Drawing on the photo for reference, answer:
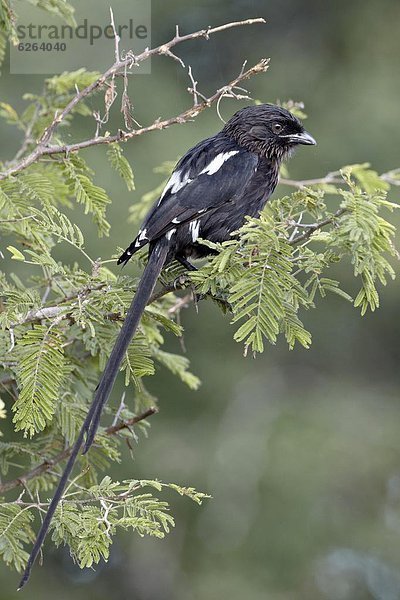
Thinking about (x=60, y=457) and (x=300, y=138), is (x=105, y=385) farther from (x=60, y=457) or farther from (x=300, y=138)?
(x=300, y=138)

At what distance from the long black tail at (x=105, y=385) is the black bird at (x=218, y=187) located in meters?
0.05

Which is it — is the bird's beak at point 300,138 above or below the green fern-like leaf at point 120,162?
above

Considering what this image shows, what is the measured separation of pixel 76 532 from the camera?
2.59m

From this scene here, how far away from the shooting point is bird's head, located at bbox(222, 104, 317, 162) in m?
4.05

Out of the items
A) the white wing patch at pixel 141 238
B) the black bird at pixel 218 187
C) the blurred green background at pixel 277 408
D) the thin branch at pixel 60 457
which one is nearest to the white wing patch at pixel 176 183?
the black bird at pixel 218 187

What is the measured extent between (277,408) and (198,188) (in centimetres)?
470

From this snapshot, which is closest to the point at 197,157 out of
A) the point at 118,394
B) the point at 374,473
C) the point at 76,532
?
the point at 76,532

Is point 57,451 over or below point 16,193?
below

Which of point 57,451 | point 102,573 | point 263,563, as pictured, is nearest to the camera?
point 57,451

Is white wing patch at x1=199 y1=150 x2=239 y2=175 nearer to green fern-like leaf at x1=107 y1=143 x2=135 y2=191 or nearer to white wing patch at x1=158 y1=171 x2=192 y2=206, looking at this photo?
white wing patch at x1=158 y1=171 x2=192 y2=206

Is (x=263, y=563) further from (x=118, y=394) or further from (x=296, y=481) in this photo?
(x=118, y=394)

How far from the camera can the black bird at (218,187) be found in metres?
3.49

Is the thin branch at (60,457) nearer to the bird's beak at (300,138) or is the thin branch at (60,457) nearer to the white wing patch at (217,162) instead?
the white wing patch at (217,162)

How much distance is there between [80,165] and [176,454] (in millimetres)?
4762
